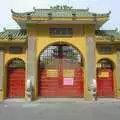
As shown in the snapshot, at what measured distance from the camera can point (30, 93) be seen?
21.3 metres

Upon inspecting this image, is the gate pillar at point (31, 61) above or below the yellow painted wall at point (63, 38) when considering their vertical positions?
below

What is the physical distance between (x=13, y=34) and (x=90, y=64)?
5.43 metres

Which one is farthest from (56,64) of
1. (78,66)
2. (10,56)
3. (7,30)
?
(7,30)

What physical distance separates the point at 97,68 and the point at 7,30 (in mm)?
6808

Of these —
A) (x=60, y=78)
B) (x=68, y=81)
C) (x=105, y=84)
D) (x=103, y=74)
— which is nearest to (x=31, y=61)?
(x=60, y=78)

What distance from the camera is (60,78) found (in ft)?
74.1

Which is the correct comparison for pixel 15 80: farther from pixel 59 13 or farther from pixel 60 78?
pixel 59 13

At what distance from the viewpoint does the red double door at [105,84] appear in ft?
75.0

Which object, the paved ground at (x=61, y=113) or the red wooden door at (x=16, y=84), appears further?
the red wooden door at (x=16, y=84)

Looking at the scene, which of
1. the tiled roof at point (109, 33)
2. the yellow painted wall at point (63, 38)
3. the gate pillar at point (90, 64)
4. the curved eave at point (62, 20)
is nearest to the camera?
the curved eave at point (62, 20)

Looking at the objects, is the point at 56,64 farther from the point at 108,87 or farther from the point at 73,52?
the point at 108,87

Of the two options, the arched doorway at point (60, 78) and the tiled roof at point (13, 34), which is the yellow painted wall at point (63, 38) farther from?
the tiled roof at point (13, 34)

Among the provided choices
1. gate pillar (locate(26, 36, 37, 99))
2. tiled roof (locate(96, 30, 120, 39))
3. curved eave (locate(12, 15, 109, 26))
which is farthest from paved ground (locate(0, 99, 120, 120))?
tiled roof (locate(96, 30, 120, 39))

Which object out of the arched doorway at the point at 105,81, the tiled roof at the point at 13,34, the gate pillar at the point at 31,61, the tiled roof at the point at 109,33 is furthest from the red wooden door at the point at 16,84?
the tiled roof at the point at 109,33
